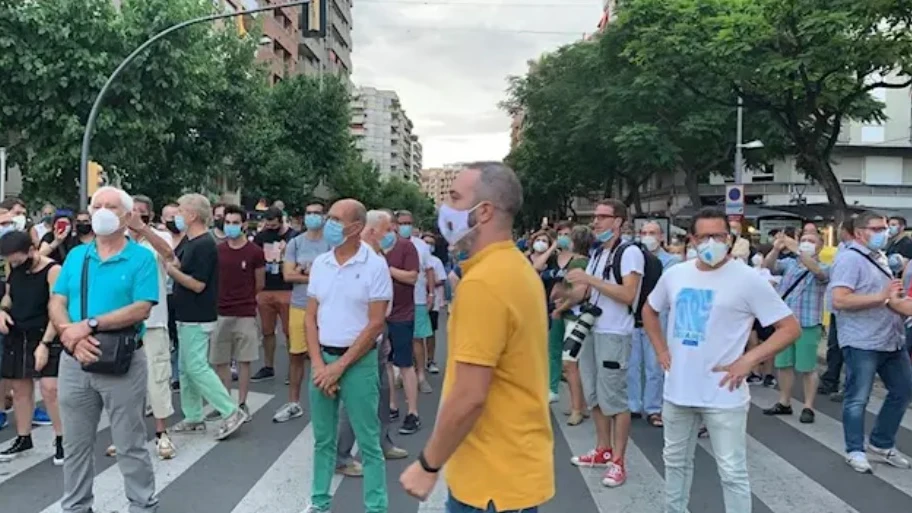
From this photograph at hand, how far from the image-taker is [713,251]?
4.46 meters

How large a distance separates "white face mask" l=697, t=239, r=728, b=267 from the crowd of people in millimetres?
11

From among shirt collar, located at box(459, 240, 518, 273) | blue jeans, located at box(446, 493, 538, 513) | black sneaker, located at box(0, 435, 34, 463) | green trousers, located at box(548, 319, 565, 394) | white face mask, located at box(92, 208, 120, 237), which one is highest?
white face mask, located at box(92, 208, 120, 237)

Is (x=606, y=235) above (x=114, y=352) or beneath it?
above

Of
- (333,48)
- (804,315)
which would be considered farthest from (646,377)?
(333,48)

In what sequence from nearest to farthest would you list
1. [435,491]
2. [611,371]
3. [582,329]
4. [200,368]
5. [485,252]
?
1. [485,252]
2. [435,491]
3. [611,371]
4. [582,329]
5. [200,368]

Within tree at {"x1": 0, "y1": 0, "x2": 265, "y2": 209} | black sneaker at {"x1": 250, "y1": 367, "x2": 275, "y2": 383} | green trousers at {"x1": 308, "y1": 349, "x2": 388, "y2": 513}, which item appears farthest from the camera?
tree at {"x1": 0, "y1": 0, "x2": 265, "y2": 209}

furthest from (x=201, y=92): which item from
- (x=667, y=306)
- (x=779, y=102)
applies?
(x=667, y=306)

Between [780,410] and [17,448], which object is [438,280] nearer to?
[780,410]

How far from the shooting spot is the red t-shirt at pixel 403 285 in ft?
26.1

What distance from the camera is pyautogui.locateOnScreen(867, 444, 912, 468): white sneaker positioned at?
21.6ft

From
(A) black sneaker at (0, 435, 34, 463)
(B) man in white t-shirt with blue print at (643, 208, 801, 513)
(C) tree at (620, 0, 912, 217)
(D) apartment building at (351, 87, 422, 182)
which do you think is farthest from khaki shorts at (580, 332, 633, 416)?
(D) apartment building at (351, 87, 422, 182)

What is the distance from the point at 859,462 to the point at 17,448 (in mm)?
6510

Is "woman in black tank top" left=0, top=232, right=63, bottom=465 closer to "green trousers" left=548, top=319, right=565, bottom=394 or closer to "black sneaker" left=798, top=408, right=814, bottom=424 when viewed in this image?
"green trousers" left=548, top=319, right=565, bottom=394

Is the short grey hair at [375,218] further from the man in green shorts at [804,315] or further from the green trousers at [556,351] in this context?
the man in green shorts at [804,315]
